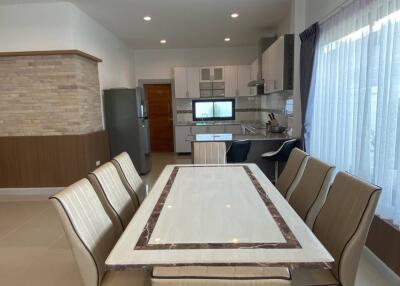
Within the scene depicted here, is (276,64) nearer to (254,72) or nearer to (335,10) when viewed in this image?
(335,10)

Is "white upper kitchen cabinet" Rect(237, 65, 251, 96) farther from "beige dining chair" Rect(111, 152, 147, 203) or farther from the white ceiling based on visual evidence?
"beige dining chair" Rect(111, 152, 147, 203)

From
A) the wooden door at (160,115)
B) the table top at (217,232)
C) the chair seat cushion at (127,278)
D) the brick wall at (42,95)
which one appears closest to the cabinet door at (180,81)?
the wooden door at (160,115)

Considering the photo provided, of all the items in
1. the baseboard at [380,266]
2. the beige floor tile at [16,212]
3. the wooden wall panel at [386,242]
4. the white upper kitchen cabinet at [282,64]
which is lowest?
the beige floor tile at [16,212]

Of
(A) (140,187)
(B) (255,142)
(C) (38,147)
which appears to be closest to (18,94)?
(C) (38,147)

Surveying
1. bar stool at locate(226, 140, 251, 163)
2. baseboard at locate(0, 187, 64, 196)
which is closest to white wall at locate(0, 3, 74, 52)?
baseboard at locate(0, 187, 64, 196)

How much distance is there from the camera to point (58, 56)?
412 centimetres

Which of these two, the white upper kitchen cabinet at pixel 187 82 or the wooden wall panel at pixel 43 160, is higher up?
the white upper kitchen cabinet at pixel 187 82

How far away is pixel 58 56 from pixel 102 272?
3708 millimetres

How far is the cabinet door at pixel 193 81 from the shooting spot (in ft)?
23.2

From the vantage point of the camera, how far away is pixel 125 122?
5.32 metres

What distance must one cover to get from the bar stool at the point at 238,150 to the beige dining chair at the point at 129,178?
5.13 ft

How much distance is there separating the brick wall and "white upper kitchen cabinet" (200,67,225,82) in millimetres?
3380

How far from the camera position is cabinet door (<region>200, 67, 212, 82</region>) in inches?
278

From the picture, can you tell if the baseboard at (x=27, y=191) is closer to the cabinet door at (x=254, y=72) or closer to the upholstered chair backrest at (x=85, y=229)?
the upholstered chair backrest at (x=85, y=229)
